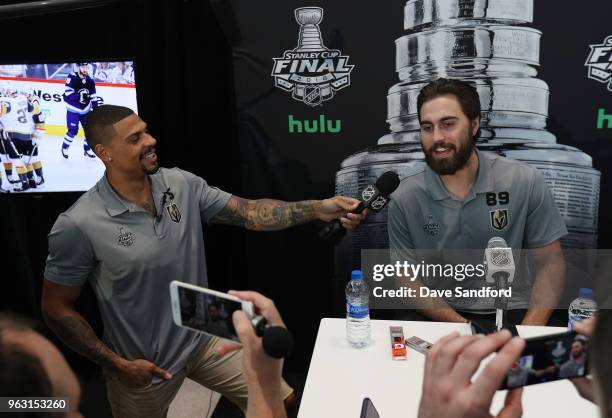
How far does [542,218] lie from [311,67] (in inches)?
58.0

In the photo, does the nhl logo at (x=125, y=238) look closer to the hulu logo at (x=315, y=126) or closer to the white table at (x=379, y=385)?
the white table at (x=379, y=385)

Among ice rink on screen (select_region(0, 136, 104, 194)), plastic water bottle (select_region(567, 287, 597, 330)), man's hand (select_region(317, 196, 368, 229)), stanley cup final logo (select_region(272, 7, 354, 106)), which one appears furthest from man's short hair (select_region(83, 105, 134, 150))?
plastic water bottle (select_region(567, 287, 597, 330))

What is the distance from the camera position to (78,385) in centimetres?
102

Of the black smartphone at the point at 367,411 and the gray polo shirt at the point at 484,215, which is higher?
the gray polo shirt at the point at 484,215

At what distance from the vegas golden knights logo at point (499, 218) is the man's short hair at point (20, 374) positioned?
7.80ft

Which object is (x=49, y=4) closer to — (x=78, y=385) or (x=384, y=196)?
(x=78, y=385)

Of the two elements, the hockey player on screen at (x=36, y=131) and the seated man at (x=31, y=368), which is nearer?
the seated man at (x=31, y=368)

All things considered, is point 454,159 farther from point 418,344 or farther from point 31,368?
point 31,368

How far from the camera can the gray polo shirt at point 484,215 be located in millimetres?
2846

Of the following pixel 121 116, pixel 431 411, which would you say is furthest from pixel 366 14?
pixel 431 411

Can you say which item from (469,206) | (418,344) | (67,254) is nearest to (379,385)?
(418,344)

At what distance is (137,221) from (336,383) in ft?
3.68

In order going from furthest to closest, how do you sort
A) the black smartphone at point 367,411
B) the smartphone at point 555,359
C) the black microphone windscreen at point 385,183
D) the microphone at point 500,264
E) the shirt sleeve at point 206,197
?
the shirt sleeve at point 206,197 → the black microphone windscreen at point 385,183 → the microphone at point 500,264 → the black smartphone at point 367,411 → the smartphone at point 555,359

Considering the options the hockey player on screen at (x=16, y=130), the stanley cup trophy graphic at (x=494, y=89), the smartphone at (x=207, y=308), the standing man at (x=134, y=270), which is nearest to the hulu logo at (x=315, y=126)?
the stanley cup trophy graphic at (x=494, y=89)
